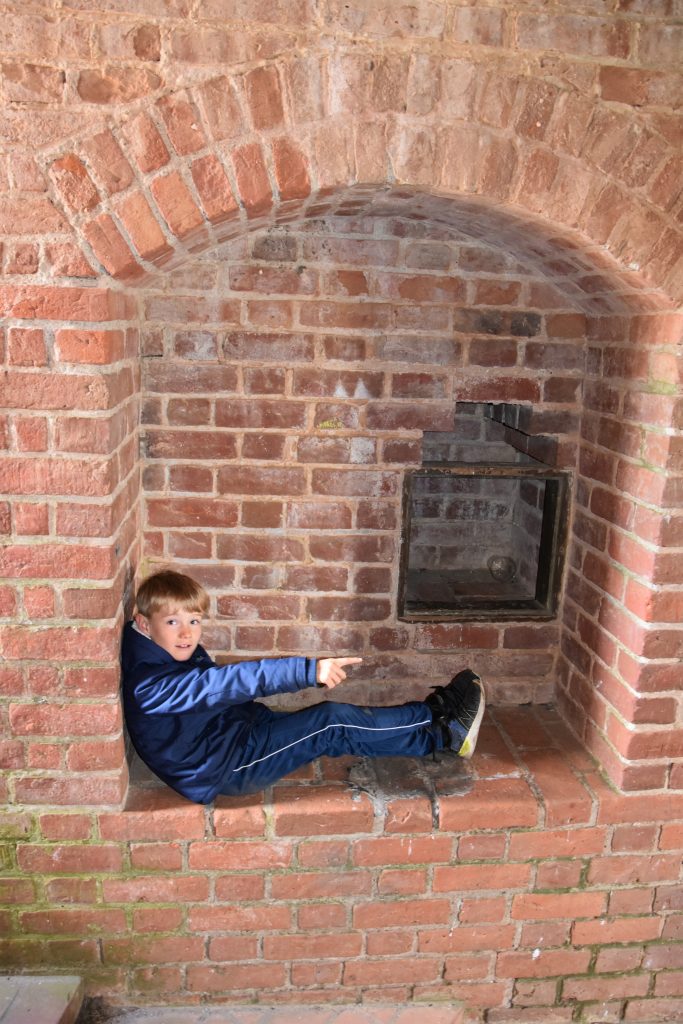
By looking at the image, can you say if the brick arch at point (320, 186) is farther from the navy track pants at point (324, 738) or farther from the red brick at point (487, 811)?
the red brick at point (487, 811)

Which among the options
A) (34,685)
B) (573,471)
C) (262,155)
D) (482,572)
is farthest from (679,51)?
(34,685)

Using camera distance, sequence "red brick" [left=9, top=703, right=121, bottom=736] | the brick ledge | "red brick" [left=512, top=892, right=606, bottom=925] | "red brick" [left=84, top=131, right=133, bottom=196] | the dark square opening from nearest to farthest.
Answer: "red brick" [left=84, top=131, right=133, bottom=196] → "red brick" [left=9, top=703, right=121, bottom=736] → the brick ledge → "red brick" [left=512, top=892, right=606, bottom=925] → the dark square opening

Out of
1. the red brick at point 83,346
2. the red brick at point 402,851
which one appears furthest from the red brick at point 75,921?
the red brick at point 83,346

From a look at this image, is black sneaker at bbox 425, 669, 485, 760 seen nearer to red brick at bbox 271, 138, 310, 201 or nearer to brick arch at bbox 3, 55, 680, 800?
brick arch at bbox 3, 55, 680, 800

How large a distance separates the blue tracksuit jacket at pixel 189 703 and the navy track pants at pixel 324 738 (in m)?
0.07

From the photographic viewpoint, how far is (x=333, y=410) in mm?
2172

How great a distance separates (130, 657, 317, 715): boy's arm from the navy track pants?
0.24m

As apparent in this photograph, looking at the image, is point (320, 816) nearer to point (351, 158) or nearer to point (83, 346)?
point (83, 346)

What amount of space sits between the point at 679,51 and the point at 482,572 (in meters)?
1.69

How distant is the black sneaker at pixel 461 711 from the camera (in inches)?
82.2

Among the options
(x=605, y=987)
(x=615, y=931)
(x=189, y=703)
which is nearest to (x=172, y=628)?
(x=189, y=703)

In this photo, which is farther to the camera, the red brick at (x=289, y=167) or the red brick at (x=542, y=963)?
the red brick at (x=542, y=963)

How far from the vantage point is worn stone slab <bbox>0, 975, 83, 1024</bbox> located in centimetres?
184

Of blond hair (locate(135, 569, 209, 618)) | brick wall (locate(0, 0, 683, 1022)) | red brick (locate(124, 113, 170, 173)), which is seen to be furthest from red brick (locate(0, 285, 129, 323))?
blond hair (locate(135, 569, 209, 618))
